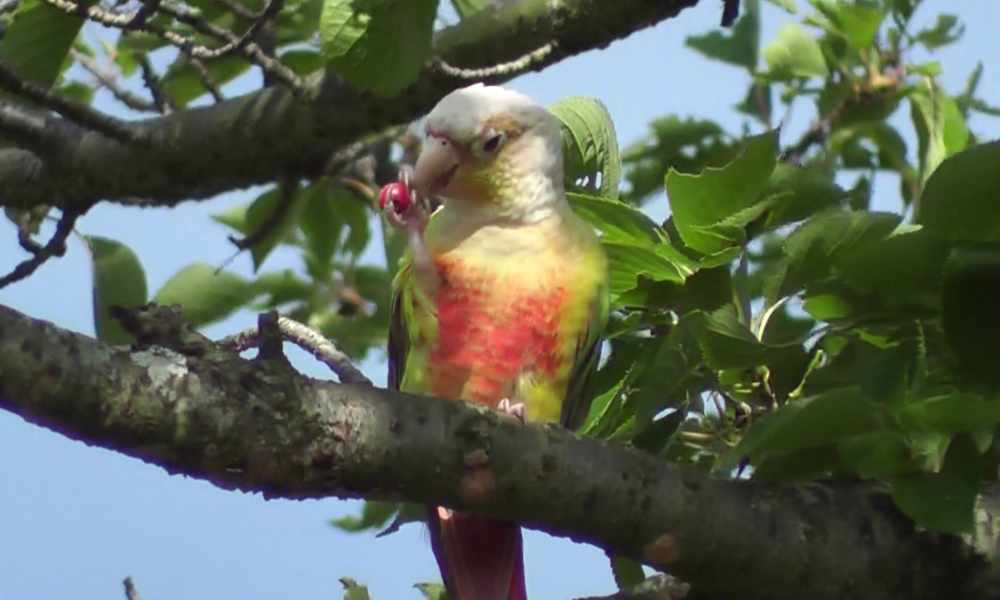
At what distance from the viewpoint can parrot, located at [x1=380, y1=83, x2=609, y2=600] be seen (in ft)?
6.75

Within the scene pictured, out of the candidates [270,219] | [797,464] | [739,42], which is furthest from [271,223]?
[797,464]

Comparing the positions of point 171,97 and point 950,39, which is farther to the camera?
point 171,97

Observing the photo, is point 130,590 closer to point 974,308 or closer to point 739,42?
point 974,308

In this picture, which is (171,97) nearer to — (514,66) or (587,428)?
(514,66)

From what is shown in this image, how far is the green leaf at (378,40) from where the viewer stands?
159 cm

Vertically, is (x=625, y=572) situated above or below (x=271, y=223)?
below

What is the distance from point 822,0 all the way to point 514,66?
71 centimetres

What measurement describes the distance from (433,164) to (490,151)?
114mm

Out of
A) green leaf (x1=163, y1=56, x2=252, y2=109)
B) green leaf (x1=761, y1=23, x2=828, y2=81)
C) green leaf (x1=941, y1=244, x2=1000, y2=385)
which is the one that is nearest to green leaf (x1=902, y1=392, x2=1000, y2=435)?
green leaf (x1=941, y1=244, x2=1000, y2=385)

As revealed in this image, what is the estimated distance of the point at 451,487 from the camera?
1.36 meters

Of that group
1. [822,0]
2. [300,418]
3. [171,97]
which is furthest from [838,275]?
[171,97]

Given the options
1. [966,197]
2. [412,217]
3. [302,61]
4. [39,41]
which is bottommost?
[966,197]

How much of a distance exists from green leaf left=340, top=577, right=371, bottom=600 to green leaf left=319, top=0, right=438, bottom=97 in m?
0.69

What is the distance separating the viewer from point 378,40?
66.5 inches
